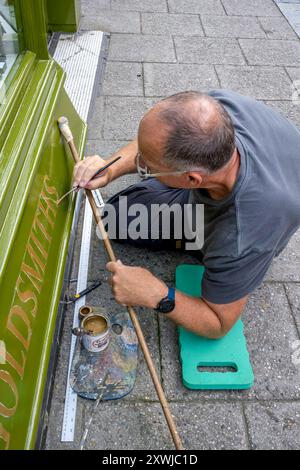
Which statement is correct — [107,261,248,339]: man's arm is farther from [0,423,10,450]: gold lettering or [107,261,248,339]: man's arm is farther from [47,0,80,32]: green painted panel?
[47,0,80,32]: green painted panel

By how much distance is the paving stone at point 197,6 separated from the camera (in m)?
5.65

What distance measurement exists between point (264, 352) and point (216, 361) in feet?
1.12

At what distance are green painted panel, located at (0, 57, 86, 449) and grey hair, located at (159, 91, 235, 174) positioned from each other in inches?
30.1

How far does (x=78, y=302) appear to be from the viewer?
2672mm

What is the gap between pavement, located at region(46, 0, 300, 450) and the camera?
221 centimetres

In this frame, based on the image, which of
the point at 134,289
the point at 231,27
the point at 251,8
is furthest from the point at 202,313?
the point at 251,8

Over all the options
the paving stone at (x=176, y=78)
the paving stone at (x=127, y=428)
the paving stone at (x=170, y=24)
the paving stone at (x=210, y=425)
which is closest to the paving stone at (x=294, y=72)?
the paving stone at (x=176, y=78)

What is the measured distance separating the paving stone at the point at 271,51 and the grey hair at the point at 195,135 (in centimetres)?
362

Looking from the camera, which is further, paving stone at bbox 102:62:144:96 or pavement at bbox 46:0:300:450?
paving stone at bbox 102:62:144:96

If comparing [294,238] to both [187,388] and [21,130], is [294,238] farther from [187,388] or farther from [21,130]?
[21,130]

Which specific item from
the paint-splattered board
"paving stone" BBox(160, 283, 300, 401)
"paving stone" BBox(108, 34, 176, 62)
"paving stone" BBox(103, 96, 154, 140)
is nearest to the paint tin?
the paint-splattered board

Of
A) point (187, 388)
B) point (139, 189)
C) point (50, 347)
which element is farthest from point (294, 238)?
point (50, 347)

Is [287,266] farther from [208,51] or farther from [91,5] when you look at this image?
[91,5]

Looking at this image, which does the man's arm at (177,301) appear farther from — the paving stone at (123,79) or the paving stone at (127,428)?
the paving stone at (123,79)
